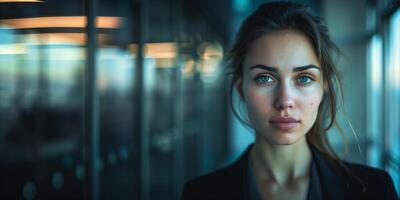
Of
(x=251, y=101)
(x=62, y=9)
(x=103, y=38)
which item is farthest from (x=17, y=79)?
(x=251, y=101)

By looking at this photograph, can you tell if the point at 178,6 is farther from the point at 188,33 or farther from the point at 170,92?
the point at 170,92

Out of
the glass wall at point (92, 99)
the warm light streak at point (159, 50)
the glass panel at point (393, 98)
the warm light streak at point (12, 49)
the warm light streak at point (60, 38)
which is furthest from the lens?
the glass panel at point (393, 98)

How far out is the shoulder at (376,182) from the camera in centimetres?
115

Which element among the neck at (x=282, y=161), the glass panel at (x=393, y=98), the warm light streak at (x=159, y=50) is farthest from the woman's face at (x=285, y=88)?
the glass panel at (x=393, y=98)

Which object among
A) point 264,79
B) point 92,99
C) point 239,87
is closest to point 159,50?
point 92,99

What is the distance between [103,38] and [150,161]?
1481mm

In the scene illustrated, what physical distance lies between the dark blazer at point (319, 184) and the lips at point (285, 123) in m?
0.19

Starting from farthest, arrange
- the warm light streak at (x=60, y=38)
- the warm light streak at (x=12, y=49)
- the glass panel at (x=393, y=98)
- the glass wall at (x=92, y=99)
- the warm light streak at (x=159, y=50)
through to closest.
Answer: the glass panel at (x=393, y=98) < the warm light streak at (x=159, y=50) < the warm light streak at (x=60, y=38) < the glass wall at (x=92, y=99) < the warm light streak at (x=12, y=49)

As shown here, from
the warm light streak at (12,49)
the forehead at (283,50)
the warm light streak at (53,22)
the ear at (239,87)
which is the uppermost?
the warm light streak at (53,22)

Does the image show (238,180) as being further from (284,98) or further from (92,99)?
(92,99)

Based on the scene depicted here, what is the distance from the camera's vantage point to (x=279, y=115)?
1.10 m

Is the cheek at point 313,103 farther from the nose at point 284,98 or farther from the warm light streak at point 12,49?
the warm light streak at point 12,49

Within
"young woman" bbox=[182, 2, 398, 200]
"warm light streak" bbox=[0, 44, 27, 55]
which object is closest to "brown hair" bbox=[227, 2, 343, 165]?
"young woman" bbox=[182, 2, 398, 200]

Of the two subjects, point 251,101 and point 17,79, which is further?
point 17,79
